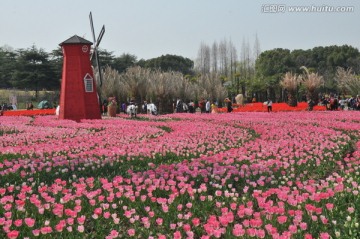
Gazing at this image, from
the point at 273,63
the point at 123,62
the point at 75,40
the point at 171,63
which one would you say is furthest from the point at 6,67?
the point at 75,40

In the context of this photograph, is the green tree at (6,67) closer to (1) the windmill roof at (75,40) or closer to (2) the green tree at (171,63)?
(2) the green tree at (171,63)

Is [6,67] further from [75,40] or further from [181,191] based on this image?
[181,191]

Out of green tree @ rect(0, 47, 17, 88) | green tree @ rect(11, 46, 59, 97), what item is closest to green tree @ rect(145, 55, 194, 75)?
green tree @ rect(0, 47, 17, 88)

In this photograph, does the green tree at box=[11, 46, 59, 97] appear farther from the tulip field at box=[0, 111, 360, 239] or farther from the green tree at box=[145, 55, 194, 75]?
the tulip field at box=[0, 111, 360, 239]

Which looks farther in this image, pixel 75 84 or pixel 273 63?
pixel 273 63

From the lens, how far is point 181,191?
6.27 meters

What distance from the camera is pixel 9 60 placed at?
9044 centimetres

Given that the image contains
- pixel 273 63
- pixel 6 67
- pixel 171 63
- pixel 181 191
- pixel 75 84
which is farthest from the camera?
pixel 171 63

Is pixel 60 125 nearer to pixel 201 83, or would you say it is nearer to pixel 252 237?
Answer: pixel 252 237

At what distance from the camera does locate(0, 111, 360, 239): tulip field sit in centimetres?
507

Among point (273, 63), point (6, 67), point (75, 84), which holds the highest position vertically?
point (273, 63)

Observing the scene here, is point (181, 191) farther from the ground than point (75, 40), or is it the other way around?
point (75, 40)

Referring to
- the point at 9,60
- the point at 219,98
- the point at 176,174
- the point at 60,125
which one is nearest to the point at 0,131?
the point at 60,125

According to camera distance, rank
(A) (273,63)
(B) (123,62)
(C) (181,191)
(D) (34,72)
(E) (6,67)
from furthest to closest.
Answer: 1. (A) (273,63)
2. (B) (123,62)
3. (E) (6,67)
4. (D) (34,72)
5. (C) (181,191)
